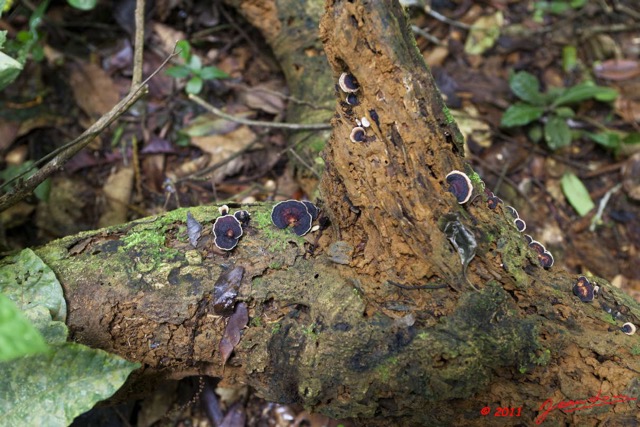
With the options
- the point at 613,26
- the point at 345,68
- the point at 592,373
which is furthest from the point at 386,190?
the point at 613,26

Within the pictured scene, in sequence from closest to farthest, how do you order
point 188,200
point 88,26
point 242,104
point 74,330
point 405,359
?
point 405,359 → point 74,330 → point 188,200 → point 242,104 → point 88,26

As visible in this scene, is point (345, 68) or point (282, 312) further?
point (282, 312)

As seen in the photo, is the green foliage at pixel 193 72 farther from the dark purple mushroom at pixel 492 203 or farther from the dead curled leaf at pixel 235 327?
the dark purple mushroom at pixel 492 203

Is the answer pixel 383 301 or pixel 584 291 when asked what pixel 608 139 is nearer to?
pixel 584 291

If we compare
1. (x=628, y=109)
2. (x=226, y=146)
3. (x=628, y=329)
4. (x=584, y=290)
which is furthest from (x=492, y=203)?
(x=628, y=109)

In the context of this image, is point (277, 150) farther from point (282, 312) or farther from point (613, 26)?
point (613, 26)

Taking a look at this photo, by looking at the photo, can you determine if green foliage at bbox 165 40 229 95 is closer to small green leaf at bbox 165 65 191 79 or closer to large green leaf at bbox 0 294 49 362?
small green leaf at bbox 165 65 191 79
